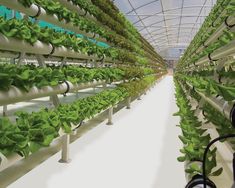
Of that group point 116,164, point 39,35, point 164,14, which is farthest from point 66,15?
point 164,14

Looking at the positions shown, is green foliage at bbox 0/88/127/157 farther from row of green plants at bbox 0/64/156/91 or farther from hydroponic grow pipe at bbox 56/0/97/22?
hydroponic grow pipe at bbox 56/0/97/22

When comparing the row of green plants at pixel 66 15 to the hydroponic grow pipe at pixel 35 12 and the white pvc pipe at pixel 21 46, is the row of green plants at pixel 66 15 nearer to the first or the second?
the hydroponic grow pipe at pixel 35 12

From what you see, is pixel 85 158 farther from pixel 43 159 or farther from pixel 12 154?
pixel 12 154

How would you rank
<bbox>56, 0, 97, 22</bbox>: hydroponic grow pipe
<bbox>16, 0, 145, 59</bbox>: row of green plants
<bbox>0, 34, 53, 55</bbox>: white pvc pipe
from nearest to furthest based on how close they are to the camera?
1. <bbox>0, 34, 53, 55</bbox>: white pvc pipe
2. <bbox>16, 0, 145, 59</bbox>: row of green plants
3. <bbox>56, 0, 97, 22</bbox>: hydroponic grow pipe

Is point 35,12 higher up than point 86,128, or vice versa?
point 35,12

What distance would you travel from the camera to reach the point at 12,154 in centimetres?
181

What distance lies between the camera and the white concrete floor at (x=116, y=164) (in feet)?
8.45

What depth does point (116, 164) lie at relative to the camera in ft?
9.97

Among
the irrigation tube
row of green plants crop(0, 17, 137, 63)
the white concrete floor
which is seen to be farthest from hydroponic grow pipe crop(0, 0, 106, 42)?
the white concrete floor

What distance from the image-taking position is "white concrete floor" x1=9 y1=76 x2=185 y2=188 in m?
2.57

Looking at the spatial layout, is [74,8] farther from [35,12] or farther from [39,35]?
[39,35]

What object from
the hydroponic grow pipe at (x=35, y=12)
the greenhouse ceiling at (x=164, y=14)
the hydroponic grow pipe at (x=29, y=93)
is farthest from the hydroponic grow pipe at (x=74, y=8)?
the greenhouse ceiling at (x=164, y=14)

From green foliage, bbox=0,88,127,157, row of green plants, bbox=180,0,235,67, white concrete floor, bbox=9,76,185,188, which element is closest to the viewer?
green foliage, bbox=0,88,127,157

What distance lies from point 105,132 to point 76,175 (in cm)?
184
